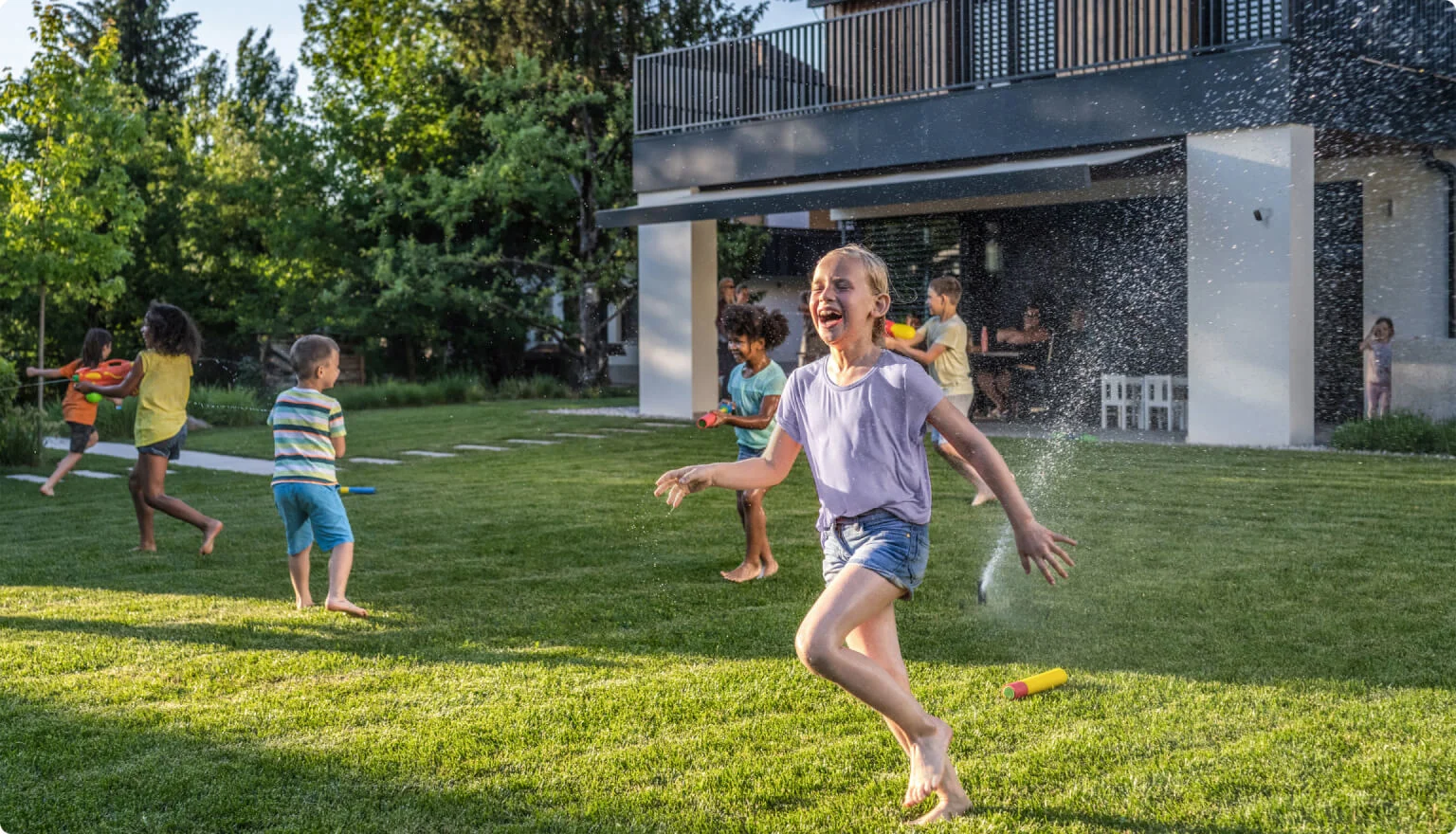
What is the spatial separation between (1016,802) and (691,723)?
1.20 meters

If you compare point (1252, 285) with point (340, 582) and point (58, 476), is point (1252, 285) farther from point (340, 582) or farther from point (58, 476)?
point (58, 476)

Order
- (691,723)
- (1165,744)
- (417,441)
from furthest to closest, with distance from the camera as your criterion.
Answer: (417,441) → (691,723) → (1165,744)

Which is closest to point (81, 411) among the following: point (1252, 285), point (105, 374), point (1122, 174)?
point (105, 374)

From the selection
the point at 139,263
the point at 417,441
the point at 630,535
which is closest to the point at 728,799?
the point at 630,535

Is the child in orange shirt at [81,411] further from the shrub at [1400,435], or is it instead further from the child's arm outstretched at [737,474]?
the shrub at [1400,435]

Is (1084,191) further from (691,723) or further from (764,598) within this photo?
(691,723)

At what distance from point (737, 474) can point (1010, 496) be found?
826 mm

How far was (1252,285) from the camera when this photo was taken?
46.5ft

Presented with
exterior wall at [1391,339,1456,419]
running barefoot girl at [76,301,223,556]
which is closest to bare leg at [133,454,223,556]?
Result: running barefoot girl at [76,301,223,556]

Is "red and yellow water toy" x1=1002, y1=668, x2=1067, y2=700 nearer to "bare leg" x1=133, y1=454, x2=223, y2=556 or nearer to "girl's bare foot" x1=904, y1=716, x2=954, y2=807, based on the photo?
"girl's bare foot" x1=904, y1=716, x2=954, y2=807

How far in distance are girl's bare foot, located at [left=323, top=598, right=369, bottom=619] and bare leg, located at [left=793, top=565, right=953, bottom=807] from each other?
3312mm

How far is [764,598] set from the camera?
669cm

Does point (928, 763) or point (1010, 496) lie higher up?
point (1010, 496)

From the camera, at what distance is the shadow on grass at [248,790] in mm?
3596
